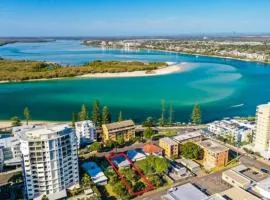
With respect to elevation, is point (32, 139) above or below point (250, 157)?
above

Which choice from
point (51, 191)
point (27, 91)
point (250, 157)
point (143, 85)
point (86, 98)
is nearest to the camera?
point (51, 191)

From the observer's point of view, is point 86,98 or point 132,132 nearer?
point 132,132

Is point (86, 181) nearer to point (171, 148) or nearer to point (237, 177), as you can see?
point (171, 148)

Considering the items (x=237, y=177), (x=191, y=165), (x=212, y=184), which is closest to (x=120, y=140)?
(x=191, y=165)

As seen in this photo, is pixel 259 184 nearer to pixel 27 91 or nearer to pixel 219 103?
pixel 219 103

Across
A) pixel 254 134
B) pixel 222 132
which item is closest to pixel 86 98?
pixel 222 132

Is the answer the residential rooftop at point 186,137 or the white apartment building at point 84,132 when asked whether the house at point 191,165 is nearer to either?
the residential rooftop at point 186,137

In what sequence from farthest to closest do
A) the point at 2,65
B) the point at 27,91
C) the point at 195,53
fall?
the point at 195,53
the point at 2,65
the point at 27,91
